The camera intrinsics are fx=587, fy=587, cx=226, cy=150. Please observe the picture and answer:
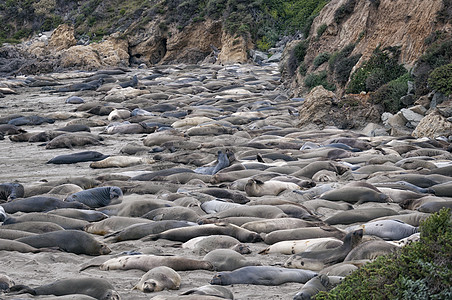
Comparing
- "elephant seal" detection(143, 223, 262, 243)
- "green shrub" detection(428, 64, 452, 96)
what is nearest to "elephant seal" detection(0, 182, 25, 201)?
"elephant seal" detection(143, 223, 262, 243)

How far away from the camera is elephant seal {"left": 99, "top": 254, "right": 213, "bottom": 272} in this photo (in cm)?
496

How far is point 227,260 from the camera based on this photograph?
509 centimetres

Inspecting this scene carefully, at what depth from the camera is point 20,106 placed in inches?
867

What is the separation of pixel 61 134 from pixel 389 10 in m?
10.2

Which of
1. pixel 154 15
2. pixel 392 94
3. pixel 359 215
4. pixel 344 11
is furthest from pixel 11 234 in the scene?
pixel 154 15

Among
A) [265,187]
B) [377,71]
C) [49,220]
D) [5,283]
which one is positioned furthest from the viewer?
[377,71]

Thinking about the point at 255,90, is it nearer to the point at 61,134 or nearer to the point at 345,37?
the point at 345,37

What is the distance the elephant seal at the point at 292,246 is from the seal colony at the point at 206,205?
0.01 metres

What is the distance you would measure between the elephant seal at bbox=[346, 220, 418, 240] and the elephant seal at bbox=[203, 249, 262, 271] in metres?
1.35

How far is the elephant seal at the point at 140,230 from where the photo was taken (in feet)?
20.2

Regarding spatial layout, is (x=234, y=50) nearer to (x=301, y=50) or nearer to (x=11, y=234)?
(x=301, y=50)

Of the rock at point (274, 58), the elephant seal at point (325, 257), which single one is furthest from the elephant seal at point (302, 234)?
the rock at point (274, 58)

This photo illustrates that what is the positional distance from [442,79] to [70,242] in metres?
10.3

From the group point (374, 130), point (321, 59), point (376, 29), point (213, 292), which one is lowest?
point (374, 130)
